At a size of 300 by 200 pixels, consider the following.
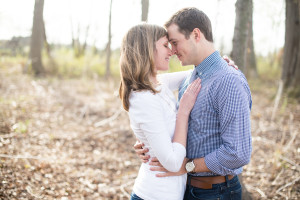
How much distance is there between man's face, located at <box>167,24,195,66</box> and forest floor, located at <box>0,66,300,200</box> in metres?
0.71

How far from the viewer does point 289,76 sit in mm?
8742

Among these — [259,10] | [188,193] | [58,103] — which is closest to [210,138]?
[188,193]

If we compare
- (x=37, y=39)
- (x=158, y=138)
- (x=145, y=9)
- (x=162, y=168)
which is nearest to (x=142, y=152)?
(x=162, y=168)

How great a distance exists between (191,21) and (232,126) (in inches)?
31.7

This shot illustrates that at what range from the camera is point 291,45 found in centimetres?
896

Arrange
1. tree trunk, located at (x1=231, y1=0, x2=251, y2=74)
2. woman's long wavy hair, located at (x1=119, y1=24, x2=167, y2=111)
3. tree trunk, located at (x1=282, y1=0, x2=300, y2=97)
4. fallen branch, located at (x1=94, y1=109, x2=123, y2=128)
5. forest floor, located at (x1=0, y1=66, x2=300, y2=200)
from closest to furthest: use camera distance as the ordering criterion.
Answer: woman's long wavy hair, located at (x1=119, y1=24, x2=167, y2=111)
tree trunk, located at (x1=231, y1=0, x2=251, y2=74)
forest floor, located at (x1=0, y1=66, x2=300, y2=200)
fallen branch, located at (x1=94, y1=109, x2=123, y2=128)
tree trunk, located at (x1=282, y1=0, x2=300, y2=97)

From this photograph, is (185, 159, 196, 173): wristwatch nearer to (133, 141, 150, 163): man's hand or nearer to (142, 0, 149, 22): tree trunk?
(133, 141, 150, 163): man's hand

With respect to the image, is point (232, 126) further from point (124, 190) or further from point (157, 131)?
point (124, 190)

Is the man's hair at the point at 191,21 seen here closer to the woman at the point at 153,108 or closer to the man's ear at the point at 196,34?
the man's ear at the point at 196,34

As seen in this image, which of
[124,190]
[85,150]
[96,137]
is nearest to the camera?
[124,190]

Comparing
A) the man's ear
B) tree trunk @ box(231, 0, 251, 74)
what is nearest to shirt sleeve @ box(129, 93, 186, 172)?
the man's ear

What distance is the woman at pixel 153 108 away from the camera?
1.74 m

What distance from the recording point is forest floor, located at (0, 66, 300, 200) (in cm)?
351

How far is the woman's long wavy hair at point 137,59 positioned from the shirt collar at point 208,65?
1.20ft
